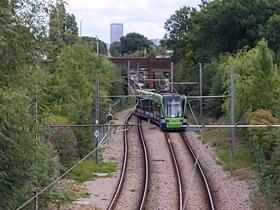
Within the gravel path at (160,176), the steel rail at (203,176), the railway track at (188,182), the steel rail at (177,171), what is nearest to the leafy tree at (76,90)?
the gravel path at (160,176)

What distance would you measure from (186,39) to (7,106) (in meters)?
68.4

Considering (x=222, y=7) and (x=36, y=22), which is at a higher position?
(x=222, y=7)

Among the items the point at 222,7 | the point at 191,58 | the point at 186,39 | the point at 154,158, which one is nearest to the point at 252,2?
the point at 222,7

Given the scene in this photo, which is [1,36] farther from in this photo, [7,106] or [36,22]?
[36,22]

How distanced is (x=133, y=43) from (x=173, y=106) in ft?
427

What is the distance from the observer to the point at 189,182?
108 ft

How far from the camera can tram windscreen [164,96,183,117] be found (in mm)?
48656

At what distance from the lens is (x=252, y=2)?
67125mm

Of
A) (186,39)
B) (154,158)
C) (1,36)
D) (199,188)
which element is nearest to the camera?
(1,36)

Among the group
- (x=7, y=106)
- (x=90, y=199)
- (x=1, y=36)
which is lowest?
(x=90, y=199)

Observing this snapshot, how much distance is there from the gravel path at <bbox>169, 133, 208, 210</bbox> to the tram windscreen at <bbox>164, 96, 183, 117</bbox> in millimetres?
1939

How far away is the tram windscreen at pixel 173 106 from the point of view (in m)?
48.7

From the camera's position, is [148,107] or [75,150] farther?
[148,107]

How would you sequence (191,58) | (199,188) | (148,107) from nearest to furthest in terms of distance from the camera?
(199,188), (148,107), (191,58)
